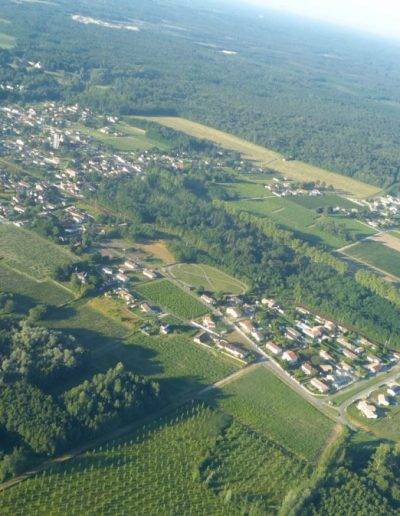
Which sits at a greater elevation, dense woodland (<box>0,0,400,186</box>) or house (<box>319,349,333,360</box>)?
dense woodland (<box>0,0,400,186</box>)

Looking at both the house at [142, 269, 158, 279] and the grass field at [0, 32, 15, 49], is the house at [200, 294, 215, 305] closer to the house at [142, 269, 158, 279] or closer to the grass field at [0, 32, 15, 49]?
the house at [142, 269, 158, 279]

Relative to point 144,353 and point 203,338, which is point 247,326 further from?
point 144,353

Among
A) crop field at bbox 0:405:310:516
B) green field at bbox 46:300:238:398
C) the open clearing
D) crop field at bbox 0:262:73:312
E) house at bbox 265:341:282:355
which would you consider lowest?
crop field at bbox 0:405:310:516

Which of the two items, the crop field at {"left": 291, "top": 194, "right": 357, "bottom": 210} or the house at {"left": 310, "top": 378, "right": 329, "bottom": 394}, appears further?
the crop field at {"left": 291, "top": 194, "right": 357, "bottom": 210}

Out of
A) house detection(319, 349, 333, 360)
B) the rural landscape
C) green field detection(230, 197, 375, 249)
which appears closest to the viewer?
the rural landscape

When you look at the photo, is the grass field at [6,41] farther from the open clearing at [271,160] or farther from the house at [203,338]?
the house at [203,338]

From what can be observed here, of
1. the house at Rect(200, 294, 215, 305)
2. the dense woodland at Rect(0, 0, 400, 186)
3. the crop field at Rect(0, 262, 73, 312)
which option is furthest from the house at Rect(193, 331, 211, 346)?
the dense woodland at Rect(0, 0, 400, 186)

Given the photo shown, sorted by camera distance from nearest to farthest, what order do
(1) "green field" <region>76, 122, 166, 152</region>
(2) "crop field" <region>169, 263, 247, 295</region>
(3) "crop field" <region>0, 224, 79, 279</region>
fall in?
1. (3) "crop field" <region>0, 224, 79, 279</region>
2. (2) "crop field" <region>169, 263, 247, 295</region>
3. (1) "green field" <region>76, 122, 166, 152</region>
